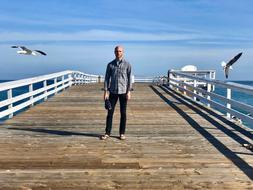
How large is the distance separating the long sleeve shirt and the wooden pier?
1.02m

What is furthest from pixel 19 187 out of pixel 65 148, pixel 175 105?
pixel 175 105

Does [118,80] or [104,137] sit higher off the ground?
[118,80]

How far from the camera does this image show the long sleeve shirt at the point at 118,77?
29.7 feet

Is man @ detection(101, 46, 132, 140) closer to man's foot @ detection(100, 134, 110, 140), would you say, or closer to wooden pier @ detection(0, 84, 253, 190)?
man's foot @ detection(100, 134, 110, 140)

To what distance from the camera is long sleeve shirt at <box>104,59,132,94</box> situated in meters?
9.05

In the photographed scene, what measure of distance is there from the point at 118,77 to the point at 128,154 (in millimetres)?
1767

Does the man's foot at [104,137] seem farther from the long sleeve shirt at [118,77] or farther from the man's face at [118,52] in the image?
the man's face at [118,52]

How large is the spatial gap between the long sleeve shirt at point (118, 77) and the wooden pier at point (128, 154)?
102 cm

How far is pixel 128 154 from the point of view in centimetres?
791

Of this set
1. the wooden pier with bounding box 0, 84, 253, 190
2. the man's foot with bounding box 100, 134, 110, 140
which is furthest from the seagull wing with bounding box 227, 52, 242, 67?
the man's foot with bounding box 100, 134, 110, 140

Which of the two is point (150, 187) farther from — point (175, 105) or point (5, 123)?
point (175, 105)

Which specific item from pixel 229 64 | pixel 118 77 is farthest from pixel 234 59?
pixel 118 77

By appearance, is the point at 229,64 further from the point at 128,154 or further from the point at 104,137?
the point at 128,154

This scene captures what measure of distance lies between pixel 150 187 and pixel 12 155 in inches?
113
